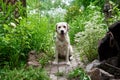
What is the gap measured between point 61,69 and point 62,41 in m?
0.62

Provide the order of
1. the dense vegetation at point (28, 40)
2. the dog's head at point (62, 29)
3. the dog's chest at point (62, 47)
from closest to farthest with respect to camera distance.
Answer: the dense vegetation at point (28, 40), the dog's head at point (62, 29), the dog's chest at point (62, 47)

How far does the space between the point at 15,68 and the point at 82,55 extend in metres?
1.44

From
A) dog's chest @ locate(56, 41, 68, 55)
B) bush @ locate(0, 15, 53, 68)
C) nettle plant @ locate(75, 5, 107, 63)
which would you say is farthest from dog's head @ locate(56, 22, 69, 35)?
bush @ locate(0, 15, 53, 68)

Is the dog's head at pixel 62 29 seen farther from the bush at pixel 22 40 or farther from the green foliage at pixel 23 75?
the green foliage at pixel 23 75

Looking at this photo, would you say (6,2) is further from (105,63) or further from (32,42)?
(105,63)

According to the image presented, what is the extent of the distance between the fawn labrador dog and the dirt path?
0.13 metres

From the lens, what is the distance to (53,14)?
10.3 metres

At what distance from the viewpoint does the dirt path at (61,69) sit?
232 inches

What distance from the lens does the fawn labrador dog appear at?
6516 millimetres

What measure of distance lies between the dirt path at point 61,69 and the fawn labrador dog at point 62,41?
127mm

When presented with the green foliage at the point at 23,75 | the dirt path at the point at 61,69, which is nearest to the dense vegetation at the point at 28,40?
the green foliage at the point at 23,75

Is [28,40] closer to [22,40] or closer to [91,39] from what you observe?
[22,40]

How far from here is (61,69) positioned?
6316 millimetres

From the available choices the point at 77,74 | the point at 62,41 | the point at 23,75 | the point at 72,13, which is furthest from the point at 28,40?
the point at 72,13
